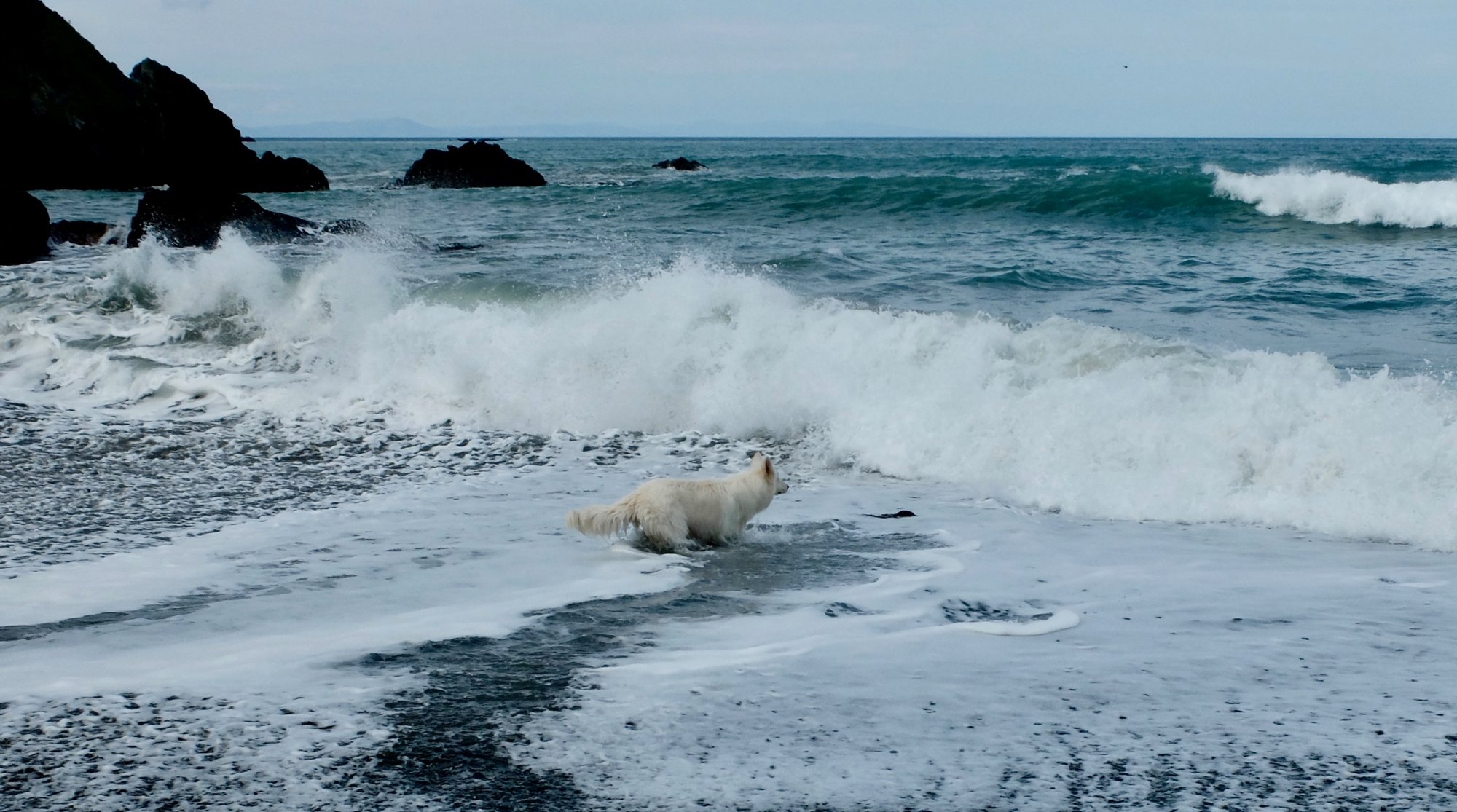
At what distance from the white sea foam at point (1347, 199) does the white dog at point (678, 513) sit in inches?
944

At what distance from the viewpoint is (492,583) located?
5.61 m

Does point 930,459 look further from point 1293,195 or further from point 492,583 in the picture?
point 1293,195

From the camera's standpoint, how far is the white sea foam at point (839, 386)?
735cm

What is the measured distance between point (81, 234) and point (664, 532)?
19509mm

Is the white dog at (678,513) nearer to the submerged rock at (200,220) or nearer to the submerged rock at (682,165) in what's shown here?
the submerged rock at (200,220)

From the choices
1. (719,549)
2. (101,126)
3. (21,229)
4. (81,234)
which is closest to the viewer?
(719,549)

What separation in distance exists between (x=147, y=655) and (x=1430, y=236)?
25512 millimetres

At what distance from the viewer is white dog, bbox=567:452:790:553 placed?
607 centimetres

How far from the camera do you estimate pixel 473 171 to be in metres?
47.2

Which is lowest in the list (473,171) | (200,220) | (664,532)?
(664,532)

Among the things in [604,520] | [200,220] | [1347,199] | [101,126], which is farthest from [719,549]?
[101,126]

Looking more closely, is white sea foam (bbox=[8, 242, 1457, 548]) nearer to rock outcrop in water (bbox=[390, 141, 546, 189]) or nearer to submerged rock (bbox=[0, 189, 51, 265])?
submerged rock (bbox=[0, 189, 51, 265])

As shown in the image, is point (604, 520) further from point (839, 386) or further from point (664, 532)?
point (839, 386)

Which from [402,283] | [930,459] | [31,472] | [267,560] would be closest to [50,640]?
[267,560]
